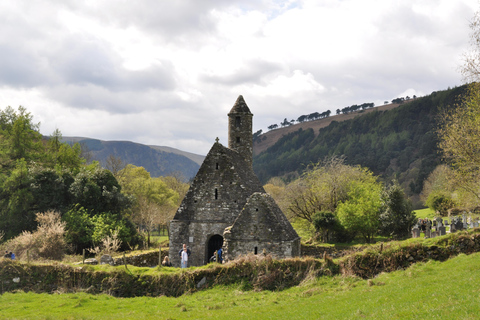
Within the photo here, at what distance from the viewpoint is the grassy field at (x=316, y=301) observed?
938 centimetres

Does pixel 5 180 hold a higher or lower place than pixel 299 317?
higher

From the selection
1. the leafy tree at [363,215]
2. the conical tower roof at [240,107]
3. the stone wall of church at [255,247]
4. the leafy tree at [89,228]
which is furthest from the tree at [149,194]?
the stone wall of church at [255,247]

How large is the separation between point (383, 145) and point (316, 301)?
394 feet

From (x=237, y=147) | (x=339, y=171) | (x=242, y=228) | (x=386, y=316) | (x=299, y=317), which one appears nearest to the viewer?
(x=386, y=316)

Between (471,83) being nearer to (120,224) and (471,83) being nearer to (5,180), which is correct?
(120,224)

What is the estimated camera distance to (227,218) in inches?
899

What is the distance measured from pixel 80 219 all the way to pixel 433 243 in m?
26.7

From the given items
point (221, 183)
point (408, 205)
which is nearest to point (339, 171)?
point (408, 205)

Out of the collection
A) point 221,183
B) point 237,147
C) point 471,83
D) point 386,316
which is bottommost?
point 386,316

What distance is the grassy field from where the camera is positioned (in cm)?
938

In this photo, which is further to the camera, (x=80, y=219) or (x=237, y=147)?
(x=80, y=219)

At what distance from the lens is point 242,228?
1997 cm

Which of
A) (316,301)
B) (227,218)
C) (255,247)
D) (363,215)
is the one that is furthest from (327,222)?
(316,301)

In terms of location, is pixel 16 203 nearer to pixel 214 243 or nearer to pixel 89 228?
pixel 89 228
